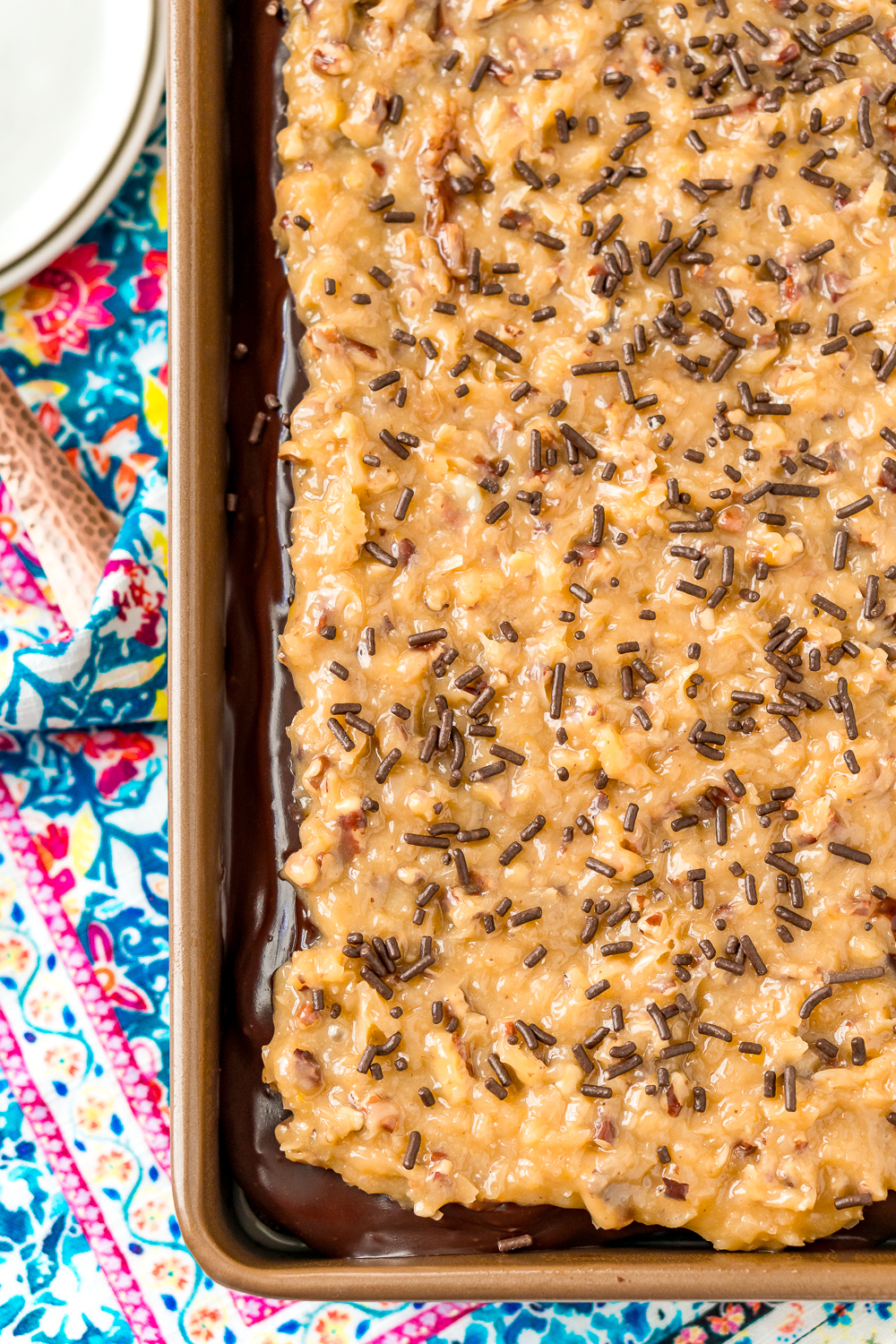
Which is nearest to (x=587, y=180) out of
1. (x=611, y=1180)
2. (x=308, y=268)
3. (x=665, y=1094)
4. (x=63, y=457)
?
(x=308, y=268)

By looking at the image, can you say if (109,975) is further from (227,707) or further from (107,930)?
(227,707)

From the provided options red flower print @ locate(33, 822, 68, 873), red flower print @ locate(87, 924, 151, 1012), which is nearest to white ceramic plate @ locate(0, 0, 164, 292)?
red flower print @ locate(33, 822, 68, 873)

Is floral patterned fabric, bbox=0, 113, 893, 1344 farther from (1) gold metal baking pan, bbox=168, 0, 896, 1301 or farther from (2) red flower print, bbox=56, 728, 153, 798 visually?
(1) gold metal baking pan, bbox=168, 0, 896, 1301

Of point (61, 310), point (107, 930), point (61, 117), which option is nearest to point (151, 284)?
point (61, 310)

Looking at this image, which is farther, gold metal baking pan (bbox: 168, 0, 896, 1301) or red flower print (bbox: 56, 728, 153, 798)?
red flower print (bbox: 56, 728, 153, 798)

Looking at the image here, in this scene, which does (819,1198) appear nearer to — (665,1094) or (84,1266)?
(665,1094)
